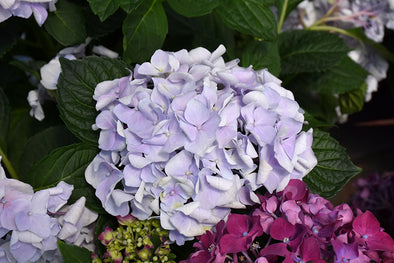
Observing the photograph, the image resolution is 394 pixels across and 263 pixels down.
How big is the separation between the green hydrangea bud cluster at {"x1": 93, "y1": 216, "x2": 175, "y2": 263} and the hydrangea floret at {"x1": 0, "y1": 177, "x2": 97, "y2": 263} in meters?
0.06

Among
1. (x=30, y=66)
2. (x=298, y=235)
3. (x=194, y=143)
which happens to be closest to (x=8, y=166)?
(x=30, y=66)

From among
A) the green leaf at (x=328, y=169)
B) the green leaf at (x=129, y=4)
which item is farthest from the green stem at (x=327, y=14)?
the green leaf at (x=129, y=4)

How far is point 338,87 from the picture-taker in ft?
3.40

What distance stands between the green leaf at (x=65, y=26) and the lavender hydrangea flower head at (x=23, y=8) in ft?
0.21

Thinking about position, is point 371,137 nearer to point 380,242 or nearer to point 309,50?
point 309,50

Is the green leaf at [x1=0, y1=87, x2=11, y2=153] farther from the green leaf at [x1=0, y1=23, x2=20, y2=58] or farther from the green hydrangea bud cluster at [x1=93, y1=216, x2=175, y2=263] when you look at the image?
the green hydrangea bud cluster at [x1=93, y1=216, x2=175, y2=263]

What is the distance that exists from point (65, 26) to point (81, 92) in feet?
0.50

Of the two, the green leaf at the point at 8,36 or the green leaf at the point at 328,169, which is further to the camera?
the green leaf at the point at 8,36

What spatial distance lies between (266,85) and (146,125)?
0.16 metres

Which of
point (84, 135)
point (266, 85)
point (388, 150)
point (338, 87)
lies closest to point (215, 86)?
point (266, 85)

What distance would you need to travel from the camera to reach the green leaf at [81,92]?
74cm

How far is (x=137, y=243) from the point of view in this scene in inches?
25.6

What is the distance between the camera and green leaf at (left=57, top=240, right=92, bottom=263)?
630 millimetres

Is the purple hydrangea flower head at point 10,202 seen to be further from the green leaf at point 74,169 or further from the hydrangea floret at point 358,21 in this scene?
the hydrangea floret at point 358,21
